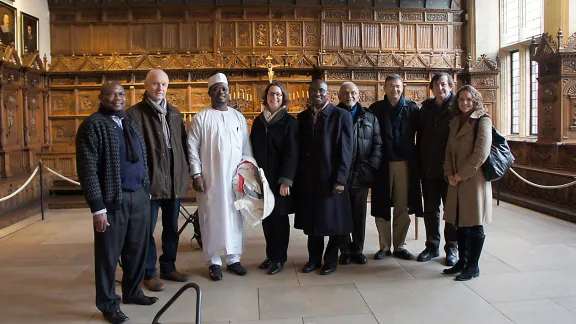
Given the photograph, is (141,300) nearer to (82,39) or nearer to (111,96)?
(111,96)

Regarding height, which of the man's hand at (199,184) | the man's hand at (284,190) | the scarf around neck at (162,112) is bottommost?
the man's hand at (284,190)

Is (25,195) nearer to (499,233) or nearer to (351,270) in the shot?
(351,270)

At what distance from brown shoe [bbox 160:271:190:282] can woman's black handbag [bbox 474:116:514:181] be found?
319cm

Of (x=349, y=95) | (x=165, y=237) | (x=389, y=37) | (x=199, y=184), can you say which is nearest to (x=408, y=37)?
(x=389, y=37)

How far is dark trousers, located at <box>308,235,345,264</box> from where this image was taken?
4.80 meters

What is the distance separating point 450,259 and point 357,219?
1.10 metres

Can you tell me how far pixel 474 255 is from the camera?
446 cm

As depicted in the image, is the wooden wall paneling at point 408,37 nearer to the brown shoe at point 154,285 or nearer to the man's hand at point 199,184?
the man's hand at point 199,184

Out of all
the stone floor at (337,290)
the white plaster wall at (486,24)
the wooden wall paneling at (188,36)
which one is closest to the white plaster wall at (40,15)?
the wooden wall paneling at (188,36)

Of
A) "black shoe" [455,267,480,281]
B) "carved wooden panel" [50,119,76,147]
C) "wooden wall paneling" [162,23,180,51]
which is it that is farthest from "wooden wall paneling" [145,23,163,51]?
"black shoe" [455,267,480,281]

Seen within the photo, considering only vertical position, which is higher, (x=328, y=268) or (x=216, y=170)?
(x=216, y=170)

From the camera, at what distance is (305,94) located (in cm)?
1274

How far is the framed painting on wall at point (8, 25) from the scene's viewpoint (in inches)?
414

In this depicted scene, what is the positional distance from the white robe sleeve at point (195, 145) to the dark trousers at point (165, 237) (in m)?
0.38
